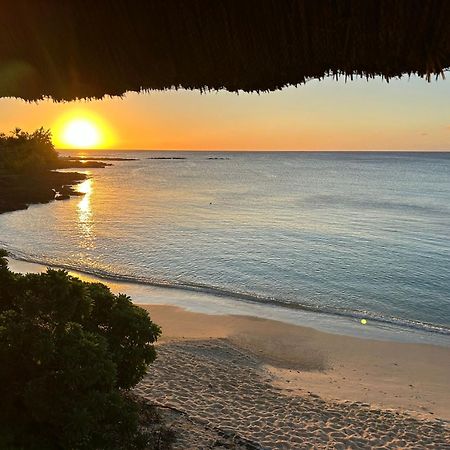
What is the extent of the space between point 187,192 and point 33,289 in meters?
60.1

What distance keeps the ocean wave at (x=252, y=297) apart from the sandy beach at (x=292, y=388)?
196 centimetres

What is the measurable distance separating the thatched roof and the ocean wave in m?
15.0

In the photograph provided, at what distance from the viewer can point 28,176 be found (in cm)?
6247

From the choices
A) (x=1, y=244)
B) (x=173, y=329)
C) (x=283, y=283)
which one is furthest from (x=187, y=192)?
(x=173, y=329)

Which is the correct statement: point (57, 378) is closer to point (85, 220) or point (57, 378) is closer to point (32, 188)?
point (85, 220)

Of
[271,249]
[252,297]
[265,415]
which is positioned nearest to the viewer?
[265,415]

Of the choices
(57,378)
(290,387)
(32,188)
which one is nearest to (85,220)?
(32,188)

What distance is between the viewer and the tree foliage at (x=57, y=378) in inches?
229

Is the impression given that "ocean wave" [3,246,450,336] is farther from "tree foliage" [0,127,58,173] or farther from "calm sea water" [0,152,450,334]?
"tree foliage" [0,127,58,173]

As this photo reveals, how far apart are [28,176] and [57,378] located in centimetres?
6221

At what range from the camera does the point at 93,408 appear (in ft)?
19.1

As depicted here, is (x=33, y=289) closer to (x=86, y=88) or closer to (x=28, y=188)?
(x=86, y=88)

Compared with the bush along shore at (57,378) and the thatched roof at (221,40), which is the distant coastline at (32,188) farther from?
the thatched roof at (221,40)

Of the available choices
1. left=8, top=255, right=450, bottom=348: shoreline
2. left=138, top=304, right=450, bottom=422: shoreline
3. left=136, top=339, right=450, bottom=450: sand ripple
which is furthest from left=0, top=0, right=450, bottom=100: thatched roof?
left=8, top=255, right=450, bottom=348: shoreline
